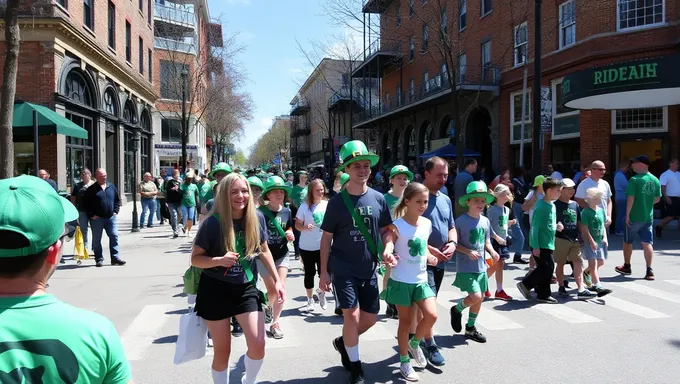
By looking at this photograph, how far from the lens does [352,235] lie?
4430mm

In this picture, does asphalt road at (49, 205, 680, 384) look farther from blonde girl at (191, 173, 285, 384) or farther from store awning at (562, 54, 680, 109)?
store awning at (562, 54, 680, 109)

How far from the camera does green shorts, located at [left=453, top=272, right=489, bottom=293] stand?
17.7 ft

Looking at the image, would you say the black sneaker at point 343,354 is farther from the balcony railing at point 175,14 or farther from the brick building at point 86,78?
the balcony railing at point 175,14

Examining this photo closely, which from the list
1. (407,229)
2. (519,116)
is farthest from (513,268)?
(519,116)

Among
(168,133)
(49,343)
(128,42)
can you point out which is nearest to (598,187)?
(49,343)

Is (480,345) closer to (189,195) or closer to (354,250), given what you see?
(354,250)

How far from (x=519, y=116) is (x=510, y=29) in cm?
407

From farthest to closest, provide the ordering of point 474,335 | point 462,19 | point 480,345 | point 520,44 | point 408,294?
point 462,19 < point 520,44 < point 474,335 < point 480,345 < point 408,294

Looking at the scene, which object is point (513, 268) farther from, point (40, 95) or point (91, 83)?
point (91, 83)

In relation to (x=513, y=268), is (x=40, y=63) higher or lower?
higher

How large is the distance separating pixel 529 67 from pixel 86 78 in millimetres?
19079

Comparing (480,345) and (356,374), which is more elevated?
(356,374)

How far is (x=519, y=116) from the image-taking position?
78.4 ft

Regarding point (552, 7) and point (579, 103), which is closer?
point (579, 103)
